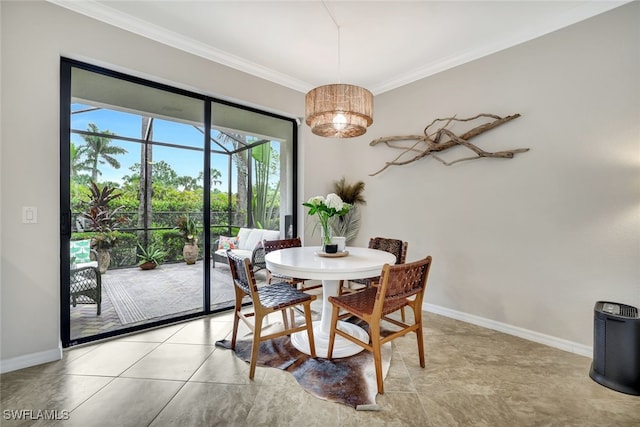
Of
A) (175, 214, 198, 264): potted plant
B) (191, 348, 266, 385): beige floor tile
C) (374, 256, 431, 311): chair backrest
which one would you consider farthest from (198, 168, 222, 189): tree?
(374, 256, 431, 311): chair backrest

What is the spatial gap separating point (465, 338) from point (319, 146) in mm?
2880

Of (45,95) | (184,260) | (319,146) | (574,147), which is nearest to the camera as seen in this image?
(45,95)

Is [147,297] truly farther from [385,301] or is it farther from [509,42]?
[509,42]

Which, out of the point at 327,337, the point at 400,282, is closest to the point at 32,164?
the point at 327,337

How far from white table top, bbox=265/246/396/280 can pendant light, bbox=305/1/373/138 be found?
1147 millimetres

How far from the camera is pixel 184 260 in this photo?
9.78ft

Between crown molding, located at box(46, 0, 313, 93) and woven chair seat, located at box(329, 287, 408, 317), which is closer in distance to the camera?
woven chair seat, located at box(329, 287, 408, 317)

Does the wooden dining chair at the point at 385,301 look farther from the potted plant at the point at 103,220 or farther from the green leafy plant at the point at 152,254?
the potted plant at the point at 103,220

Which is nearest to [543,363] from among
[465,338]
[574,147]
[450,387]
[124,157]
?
[465,338]

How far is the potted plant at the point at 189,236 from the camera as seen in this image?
2.94m

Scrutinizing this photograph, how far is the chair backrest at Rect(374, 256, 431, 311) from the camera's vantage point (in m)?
1.69

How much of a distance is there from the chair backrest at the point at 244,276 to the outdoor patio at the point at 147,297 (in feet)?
3.59

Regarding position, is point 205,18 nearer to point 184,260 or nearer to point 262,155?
point 262,155

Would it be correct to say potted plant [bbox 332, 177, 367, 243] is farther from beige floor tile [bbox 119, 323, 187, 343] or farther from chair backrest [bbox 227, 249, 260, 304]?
beige floor tile [bbox 119, 323, 187, 343]
